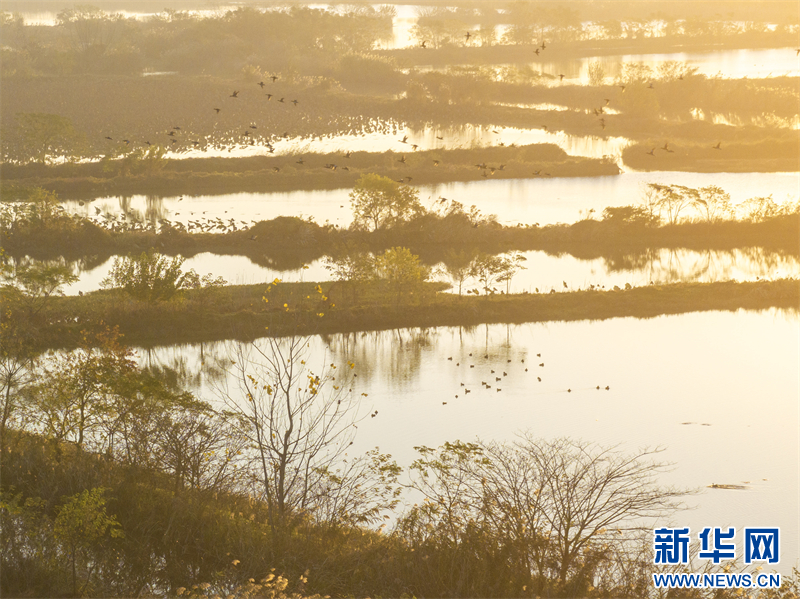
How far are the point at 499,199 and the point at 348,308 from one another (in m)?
21.7

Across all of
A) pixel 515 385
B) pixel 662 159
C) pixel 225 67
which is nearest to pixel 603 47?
pixel 225 67

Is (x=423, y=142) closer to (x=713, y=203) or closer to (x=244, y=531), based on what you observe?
(x=713, y=203)

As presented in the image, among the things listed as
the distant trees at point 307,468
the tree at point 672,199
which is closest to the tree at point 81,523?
the distant trees at point 307,468

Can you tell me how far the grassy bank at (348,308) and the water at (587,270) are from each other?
1882 mm

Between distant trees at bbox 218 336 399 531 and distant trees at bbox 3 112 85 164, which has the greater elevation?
distant trees at bbox 3 112 85 164

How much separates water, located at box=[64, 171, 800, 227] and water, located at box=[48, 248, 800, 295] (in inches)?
212

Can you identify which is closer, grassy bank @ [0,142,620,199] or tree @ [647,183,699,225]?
tree @ [647,183,699,225]

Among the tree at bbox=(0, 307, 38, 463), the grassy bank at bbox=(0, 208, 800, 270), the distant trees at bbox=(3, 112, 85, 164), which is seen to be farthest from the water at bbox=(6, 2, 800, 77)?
the tree at bbox=(0, 307, 38, 463)

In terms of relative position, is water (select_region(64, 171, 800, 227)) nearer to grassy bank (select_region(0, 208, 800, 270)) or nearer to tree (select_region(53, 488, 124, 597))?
grassy bank (select_region(0, 208, 800, 270))

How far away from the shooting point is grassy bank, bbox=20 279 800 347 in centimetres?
3441

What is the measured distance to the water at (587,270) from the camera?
136 ft

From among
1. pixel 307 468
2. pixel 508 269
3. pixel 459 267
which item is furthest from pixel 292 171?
pixel 307 468

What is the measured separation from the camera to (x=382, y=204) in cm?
4675

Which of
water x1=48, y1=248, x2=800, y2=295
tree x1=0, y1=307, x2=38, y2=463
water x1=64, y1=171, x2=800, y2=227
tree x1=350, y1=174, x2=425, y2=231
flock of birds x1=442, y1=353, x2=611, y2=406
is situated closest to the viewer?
tree x1=0, y1=307, x2=38, y2=463
